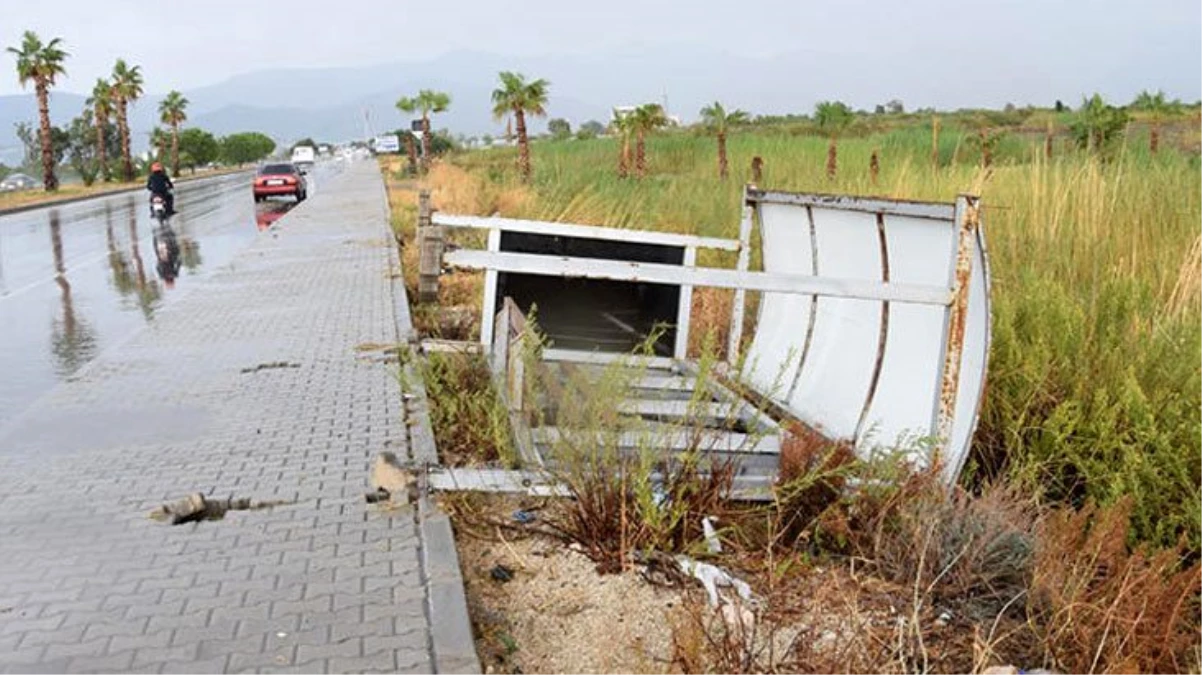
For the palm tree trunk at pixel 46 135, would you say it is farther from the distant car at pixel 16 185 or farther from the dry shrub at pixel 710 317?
the dry shrub at pixel 710 317

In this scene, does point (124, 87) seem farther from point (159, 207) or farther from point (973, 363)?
point (973, 363)

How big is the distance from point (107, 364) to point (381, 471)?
189 inches

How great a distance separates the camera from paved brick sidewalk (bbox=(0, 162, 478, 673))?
3.51 metres

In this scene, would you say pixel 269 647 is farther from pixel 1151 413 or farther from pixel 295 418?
pixel 1151 413

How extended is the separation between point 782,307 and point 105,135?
88.9m

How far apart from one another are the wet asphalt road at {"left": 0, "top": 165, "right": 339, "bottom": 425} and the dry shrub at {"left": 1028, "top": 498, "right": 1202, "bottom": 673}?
22.7ft

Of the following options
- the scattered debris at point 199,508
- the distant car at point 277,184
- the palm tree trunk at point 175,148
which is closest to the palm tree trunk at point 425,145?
the distant car at point 277,184

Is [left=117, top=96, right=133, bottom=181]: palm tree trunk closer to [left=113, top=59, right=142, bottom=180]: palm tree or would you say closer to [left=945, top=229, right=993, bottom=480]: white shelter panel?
[left=113, top=59, right=142, bottom=180]: palm tree

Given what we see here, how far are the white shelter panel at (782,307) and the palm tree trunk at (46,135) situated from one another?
46.9 metres

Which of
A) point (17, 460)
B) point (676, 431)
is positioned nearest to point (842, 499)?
point (676, 431)

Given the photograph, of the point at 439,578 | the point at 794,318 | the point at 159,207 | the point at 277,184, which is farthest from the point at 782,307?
the point at 277,184

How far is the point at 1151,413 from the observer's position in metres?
4.21

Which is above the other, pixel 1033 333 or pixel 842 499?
pixel 1033 333

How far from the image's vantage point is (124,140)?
191 feet
